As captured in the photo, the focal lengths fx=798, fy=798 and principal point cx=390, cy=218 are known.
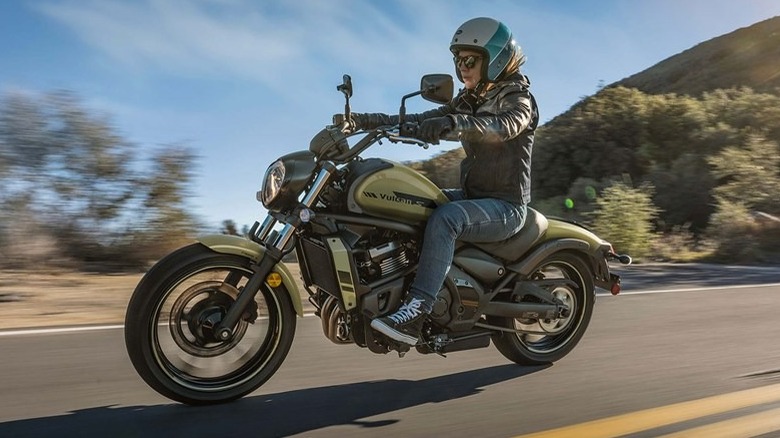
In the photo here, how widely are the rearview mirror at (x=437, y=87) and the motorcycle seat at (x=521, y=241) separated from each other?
37.9 inches

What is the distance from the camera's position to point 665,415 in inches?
153

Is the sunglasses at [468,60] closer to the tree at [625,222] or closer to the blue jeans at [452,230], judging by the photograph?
the blue jeans at [452,230]

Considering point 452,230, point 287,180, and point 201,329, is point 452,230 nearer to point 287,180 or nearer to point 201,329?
point 287,180

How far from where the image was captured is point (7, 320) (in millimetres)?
6473

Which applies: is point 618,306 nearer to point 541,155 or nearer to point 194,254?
point 194,254

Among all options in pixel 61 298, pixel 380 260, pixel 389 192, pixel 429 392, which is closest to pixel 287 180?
pixel 389 192

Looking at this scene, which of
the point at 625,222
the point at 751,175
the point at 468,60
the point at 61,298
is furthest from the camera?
the point at 751,175

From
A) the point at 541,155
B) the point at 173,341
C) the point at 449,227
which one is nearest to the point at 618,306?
the point at 449,227

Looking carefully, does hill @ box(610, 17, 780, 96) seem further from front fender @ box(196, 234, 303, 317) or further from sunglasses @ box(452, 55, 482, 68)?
front fender @ box(196, 234, 303, 317)

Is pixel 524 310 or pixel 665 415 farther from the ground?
pixel 524 310

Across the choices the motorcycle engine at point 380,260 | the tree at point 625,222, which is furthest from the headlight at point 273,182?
the tree at point 625,222

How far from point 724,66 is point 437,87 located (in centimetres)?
8164

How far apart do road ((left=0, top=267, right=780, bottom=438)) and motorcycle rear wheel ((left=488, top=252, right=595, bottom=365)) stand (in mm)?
102

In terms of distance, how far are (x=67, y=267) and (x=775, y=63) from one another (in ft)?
261
